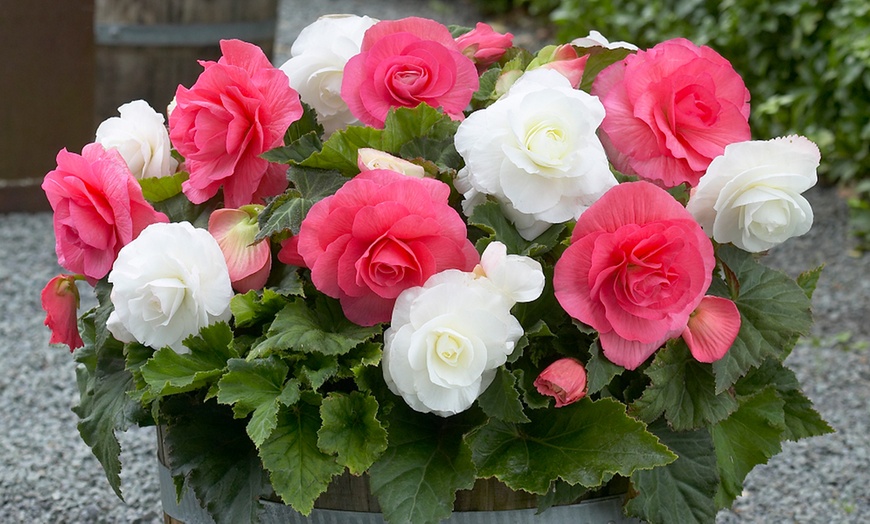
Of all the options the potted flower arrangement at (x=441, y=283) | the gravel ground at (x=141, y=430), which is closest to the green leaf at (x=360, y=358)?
the potted flower arrangement at (x=441, y=283)

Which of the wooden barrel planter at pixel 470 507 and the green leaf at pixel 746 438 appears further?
the green leaf at pixel 746 438

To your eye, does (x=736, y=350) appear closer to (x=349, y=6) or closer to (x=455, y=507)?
(x=455, y=507)

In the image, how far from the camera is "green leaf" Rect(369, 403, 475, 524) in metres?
1.08

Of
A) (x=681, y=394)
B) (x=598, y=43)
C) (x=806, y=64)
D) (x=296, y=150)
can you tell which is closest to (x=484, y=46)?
(x=598, y=43)

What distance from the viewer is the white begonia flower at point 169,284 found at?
1.12 m

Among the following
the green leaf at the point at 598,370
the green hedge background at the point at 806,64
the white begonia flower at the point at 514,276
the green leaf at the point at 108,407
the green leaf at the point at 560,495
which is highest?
the white begonia flower at the point at 514,276

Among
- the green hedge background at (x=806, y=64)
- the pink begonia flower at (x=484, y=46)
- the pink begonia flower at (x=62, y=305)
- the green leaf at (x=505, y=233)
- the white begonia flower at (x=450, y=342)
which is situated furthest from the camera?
the green hedge background at (x=806, y=64)

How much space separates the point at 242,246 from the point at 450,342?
28cm

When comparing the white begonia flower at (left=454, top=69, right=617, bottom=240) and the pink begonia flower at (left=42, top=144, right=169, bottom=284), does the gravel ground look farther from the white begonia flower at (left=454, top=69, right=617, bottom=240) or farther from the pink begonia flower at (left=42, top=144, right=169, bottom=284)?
the white begonia flower at (left=454, top=69, right=617, bottom=240)

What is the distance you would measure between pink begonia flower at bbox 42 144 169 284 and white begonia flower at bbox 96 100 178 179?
9 centimetres

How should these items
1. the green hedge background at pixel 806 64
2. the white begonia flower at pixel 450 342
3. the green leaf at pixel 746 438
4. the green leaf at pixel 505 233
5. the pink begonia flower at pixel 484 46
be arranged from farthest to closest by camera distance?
the green hedge background at pixel 806 64
the pink begonia flower at pixel 484 46
the green leaf at pixel 746 438
the green leaf at pixel 505 233
the white begonia flower at pixel 450 342

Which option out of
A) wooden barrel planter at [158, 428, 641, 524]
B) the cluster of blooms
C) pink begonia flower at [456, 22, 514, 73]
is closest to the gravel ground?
the cluster of blooms

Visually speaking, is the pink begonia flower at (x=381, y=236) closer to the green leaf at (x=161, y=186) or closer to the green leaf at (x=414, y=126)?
the green leaf at (x=414, y=126)

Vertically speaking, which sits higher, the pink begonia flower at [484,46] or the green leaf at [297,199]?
the pink begonia flower at [484,46]
